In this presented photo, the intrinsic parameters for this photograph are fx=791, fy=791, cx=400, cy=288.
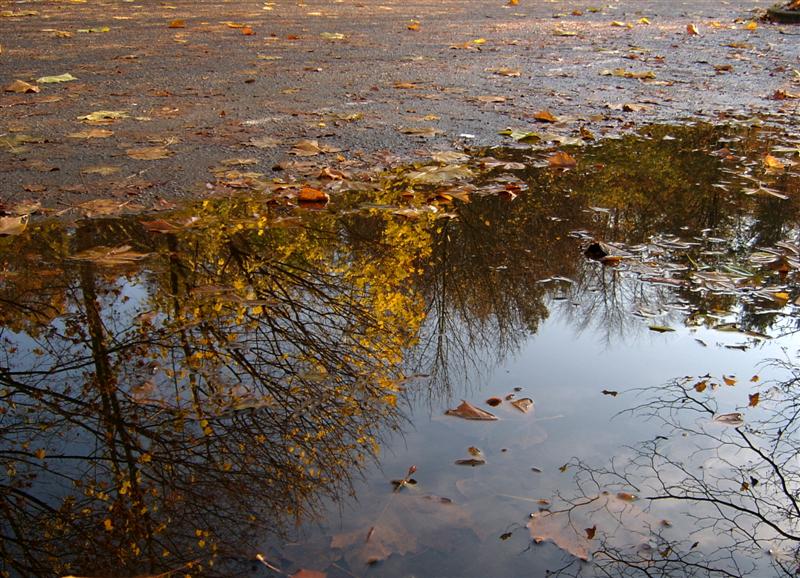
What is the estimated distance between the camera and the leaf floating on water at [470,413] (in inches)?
87.6

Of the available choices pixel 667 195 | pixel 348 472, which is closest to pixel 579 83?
pixel 667 195

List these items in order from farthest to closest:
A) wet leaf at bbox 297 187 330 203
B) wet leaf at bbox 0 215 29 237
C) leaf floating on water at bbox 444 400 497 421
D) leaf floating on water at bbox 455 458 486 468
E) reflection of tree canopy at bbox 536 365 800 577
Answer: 1. wet leaf at bbox 297 187 330 203
2. wet leaf at bbox 0 215 29 237
3. leaf floating on water at bbox 444 400 497 421
4. leaf floating on water at bbox 455 458 486 468
5. reflection of tree canopy at bbox 536 365 800 577

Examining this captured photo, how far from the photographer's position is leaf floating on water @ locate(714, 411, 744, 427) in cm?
226

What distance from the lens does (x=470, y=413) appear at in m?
2.24

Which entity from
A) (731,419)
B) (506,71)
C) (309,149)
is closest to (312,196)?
(309,149)

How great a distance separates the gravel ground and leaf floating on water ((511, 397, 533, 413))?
2.05 m

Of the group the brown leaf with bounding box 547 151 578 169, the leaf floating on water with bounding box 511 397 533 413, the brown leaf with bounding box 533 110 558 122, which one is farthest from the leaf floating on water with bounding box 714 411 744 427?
the brown leaf with bounding box 533 110 558 122

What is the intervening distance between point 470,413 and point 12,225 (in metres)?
2.15

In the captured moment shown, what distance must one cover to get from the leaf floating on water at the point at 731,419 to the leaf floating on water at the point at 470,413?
0.65 metres

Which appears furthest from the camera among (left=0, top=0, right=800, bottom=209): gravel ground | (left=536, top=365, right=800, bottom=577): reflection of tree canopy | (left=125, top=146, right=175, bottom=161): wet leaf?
(left=0, top=0, right=800, bottom=209): gravel ground

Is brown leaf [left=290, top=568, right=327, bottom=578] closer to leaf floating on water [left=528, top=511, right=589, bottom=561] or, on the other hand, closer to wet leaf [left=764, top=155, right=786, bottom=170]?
leaf floating on water [left=528, top=511, right=589, bottom=561]

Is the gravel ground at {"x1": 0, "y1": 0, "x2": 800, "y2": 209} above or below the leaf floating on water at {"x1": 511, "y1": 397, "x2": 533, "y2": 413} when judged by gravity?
above

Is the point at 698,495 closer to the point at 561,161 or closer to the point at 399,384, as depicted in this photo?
the point at 399,384

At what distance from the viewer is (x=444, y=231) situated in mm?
3457
